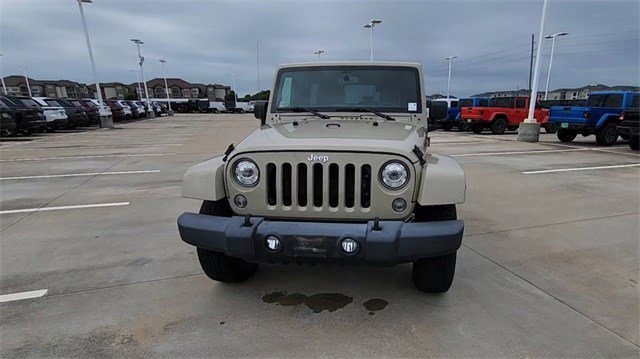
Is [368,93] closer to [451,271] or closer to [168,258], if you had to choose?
[451,271]

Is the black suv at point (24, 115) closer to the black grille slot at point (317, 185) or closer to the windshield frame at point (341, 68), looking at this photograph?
the windshield frame at point (341, 68)

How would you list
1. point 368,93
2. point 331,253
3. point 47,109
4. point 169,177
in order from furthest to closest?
point 47,109, point 169,177, point 368,93, point 331,253

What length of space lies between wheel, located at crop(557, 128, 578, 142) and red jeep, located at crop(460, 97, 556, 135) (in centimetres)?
367

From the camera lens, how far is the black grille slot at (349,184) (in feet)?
8.38

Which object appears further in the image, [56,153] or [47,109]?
[47,109]

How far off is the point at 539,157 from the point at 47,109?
19803 millimetres

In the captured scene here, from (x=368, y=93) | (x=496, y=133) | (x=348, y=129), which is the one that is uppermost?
(x=368, y=93)

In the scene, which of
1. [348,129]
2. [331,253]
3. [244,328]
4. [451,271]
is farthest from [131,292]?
[451,271]

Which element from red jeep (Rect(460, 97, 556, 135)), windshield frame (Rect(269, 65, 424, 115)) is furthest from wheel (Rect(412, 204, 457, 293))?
red jeep (Rect(460, 97, 556, 135))

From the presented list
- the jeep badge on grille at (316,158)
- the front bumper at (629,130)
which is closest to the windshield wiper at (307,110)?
the jeep badge on grille at (316,158)

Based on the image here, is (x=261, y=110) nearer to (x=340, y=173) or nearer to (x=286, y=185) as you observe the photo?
(x=286, y=185)

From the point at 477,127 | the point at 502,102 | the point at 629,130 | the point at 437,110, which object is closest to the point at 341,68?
the point at 437,110

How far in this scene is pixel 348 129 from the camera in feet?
10.2

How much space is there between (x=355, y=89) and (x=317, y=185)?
5.12 feet
